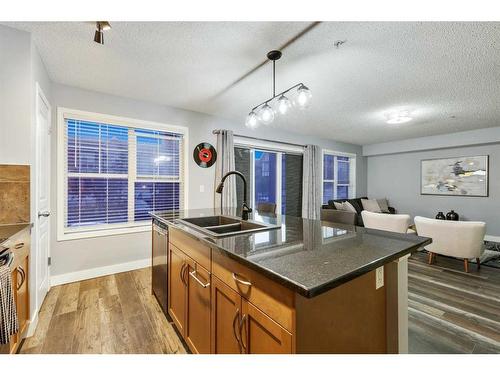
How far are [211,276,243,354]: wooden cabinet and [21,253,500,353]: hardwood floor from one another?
0.69m

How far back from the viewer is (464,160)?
213 inches

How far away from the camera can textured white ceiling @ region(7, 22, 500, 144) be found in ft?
6.04

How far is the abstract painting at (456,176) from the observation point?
5191 mm

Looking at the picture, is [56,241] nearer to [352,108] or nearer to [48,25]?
[48,25]

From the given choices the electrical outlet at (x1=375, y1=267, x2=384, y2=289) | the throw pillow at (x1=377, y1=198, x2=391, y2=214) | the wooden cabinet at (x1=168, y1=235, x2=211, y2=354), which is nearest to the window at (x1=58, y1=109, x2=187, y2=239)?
the wooden cabinet at (x1=168, y1=235, x2=211, y2=354)

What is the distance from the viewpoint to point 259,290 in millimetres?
958

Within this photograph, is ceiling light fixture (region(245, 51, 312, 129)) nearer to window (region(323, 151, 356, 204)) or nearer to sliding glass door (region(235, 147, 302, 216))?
sliding glass door (region(235, 147, 302, 216))

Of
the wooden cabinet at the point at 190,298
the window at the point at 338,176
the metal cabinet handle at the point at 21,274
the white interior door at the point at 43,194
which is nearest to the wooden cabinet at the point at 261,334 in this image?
the wooden cabinet at the point at 190,298

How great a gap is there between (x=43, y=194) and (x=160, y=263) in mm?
1489

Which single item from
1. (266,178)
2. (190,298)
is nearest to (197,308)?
(190,298)

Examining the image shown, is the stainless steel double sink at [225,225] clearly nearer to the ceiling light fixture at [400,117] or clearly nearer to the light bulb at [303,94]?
the light bulb at [303,94]

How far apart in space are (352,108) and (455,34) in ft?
5.89

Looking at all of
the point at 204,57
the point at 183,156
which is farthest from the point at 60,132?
the point at 204,57

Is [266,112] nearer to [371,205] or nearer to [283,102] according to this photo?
[283,102]
